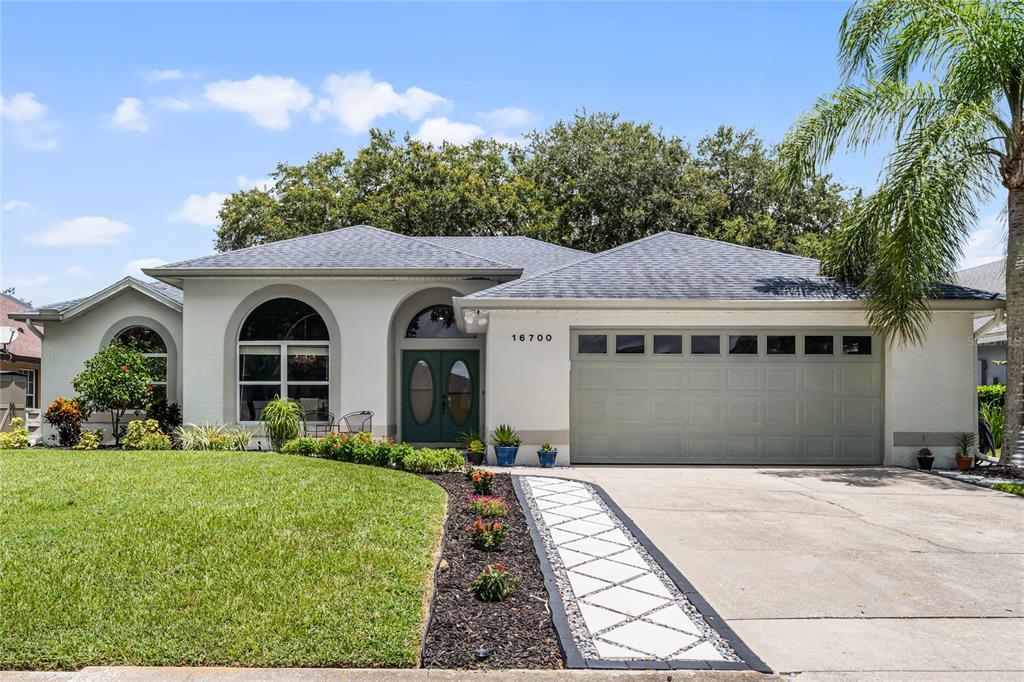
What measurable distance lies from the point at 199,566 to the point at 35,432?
54.2ft

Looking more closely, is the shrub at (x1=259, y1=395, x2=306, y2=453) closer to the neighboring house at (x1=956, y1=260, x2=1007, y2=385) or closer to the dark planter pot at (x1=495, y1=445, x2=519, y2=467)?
the dark planter pot at (x1=495, y1=445, x2=519, y2=467)

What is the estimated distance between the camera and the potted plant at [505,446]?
12.2m

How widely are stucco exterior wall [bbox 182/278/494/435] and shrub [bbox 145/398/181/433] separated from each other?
0.50 m

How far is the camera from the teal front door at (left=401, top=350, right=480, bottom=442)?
51.4 feet

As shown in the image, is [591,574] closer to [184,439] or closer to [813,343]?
[813,343]

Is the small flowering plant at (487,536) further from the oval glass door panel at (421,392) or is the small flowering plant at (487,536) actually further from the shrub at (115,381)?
the shrub at (115,381)

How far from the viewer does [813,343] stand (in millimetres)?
12828

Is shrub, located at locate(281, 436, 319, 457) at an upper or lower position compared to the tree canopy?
lower

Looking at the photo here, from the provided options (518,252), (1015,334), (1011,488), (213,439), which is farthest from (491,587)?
(518,252)

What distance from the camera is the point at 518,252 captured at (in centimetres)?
1894

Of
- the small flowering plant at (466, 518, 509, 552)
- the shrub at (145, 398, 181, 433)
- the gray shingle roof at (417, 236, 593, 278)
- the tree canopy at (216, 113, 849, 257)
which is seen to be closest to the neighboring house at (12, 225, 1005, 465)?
the shrub at (145, 398, 181, 433)

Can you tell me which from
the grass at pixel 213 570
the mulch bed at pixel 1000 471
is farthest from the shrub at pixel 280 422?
the mulch bed at pixel 1000 471

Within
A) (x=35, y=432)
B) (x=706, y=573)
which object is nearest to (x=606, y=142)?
(x=35, y=432)

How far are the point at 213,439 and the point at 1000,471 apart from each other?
46.7ft
